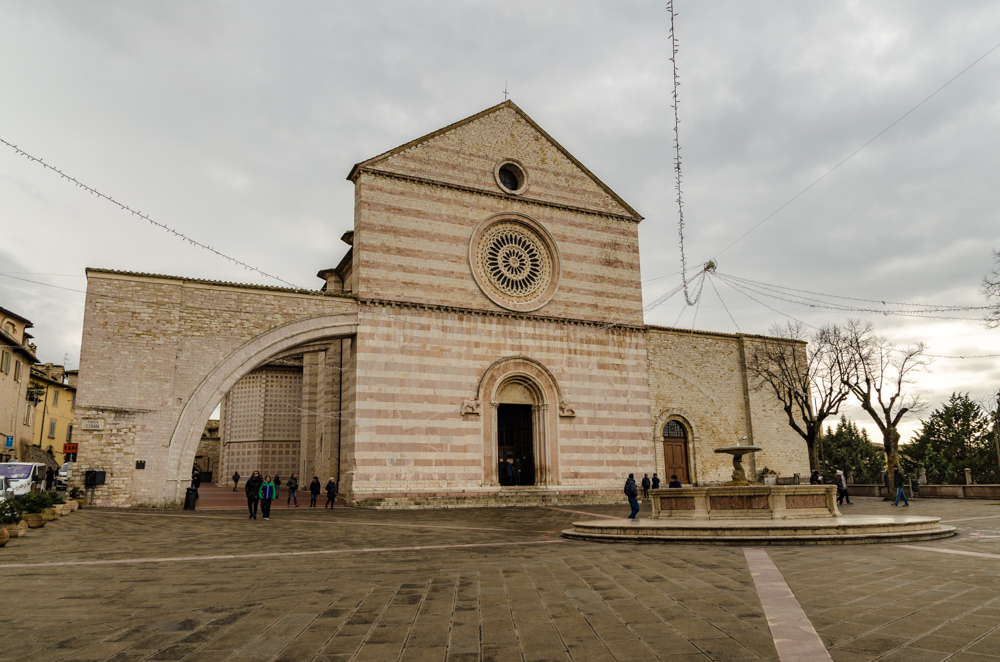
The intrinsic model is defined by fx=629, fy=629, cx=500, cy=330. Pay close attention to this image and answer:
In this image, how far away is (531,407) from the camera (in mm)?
25531

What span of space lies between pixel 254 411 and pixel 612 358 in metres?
20.3

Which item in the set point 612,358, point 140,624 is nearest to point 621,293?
point 612,358

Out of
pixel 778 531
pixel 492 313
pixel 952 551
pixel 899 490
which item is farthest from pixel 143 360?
pixel 899 490

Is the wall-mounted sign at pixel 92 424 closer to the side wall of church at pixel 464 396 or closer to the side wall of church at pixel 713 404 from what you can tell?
the side wall of church at pixel 464 396

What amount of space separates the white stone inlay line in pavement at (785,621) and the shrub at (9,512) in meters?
14.0

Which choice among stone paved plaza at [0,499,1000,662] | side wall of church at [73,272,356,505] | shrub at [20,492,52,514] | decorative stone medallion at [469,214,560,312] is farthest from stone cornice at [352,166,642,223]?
stone paved plaza at [0,499,1000,662]

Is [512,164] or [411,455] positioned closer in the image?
[411,455]

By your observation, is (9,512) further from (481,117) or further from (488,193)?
(481,117)

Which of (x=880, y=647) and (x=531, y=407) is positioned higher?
(x=531, y=407)

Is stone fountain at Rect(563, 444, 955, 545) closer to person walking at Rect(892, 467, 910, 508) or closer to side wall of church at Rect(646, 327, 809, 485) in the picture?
person walking at Rect(892, 467, 910, 508)

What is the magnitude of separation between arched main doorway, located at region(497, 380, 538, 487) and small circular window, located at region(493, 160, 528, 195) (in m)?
8.10

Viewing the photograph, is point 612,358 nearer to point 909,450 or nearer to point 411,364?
point 411,364

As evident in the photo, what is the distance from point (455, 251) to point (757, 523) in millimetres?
15713

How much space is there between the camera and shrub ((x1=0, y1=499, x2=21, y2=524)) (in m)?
12.6
